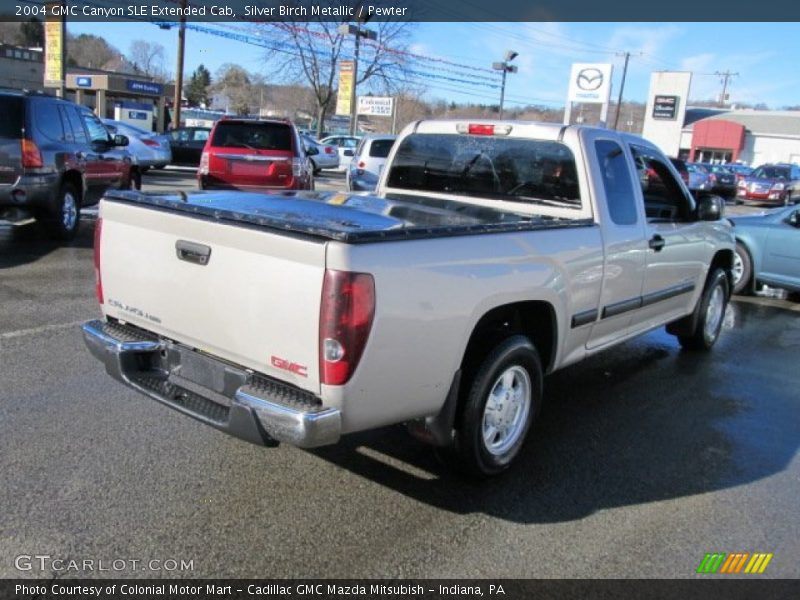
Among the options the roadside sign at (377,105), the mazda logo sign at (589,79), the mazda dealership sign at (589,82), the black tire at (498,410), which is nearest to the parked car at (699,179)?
the mazda dealership sign at (589,82)

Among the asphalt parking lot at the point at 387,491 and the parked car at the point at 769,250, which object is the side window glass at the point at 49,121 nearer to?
the asphalt parking lot at the point at 387,491

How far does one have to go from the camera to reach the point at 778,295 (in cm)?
1055

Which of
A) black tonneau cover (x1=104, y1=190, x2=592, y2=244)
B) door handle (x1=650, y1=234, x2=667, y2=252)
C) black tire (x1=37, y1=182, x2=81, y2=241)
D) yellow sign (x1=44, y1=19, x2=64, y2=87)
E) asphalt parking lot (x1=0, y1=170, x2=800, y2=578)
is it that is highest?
yellow sign (x1=44, y1=19, x2=64, y2=87)

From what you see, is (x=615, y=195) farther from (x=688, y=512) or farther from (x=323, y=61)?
(x=323, y=61)

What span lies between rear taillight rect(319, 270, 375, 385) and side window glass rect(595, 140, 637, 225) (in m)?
2.33

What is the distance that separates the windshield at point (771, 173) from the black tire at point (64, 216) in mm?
30748

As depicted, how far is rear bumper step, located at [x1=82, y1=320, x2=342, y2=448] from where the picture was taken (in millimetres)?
2908

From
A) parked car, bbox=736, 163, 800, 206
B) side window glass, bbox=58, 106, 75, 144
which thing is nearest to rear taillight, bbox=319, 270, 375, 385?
side window glass, bbox=58, 106, 75, 144

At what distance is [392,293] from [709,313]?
185 inches

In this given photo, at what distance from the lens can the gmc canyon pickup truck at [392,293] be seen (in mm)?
2904

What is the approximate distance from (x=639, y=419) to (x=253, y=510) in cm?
278

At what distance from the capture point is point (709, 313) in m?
6.62

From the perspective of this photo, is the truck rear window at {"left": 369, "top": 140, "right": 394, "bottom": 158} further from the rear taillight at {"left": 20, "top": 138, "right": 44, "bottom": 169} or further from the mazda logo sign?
the mazda logo sign

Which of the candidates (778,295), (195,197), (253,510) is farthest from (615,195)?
(778,295)
